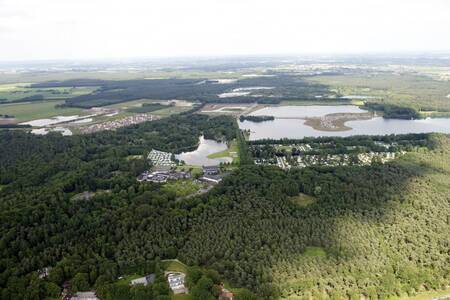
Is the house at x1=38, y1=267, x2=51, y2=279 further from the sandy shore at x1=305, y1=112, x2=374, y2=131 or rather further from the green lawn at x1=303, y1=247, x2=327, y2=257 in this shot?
the sandy shore at x1=305, y1=112, x2=374, y2=131

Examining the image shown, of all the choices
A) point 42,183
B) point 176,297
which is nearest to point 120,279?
point 176,297

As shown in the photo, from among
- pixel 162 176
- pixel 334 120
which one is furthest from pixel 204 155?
pixel 334 120

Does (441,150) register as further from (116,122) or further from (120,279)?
(116,122)

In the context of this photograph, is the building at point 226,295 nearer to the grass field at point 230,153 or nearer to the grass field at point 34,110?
the grass field at point 230,153

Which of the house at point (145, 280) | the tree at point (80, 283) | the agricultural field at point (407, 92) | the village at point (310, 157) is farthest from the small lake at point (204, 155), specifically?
the agricultural field at point (407, 92)

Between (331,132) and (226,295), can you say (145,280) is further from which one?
(331,132)

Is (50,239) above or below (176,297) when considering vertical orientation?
above
